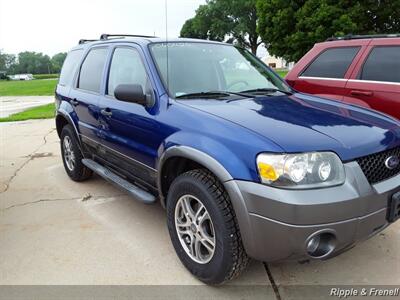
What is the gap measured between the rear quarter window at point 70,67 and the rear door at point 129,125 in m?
1.18

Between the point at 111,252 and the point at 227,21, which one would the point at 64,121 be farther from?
the point at 227,21

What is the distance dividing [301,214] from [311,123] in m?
0.74

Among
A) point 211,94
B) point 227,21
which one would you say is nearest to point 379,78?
point 211,94

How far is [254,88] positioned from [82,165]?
2.59m

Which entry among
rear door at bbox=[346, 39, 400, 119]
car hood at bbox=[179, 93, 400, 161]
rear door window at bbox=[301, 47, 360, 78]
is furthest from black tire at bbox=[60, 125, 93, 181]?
rear door at bbox=[346, 39, 400, 119]

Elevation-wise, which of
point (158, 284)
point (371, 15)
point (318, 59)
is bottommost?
point (158, 284)

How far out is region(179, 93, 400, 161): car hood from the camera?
244 cm

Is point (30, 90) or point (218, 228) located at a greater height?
point (218, 228)

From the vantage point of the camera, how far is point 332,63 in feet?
16.6

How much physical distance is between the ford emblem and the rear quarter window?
3879mm

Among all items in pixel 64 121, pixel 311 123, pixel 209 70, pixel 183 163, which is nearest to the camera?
pixel 311 123

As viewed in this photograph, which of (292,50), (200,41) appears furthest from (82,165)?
(292,50)

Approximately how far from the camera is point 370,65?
183 inches

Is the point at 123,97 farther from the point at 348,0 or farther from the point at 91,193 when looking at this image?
the point at 348,0
